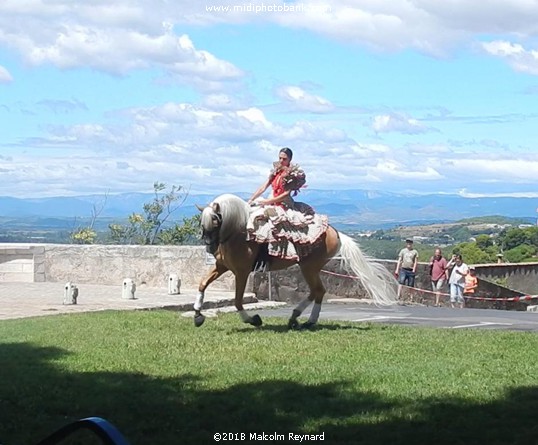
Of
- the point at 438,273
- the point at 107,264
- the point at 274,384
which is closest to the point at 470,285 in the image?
the point at 438,273

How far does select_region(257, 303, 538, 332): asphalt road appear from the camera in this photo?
16.7 metres

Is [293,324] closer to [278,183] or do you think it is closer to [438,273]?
[278,183]

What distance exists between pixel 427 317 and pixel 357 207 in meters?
42.8

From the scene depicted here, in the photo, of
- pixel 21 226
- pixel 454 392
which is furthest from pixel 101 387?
pixel 21 226

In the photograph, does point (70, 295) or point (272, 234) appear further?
point (70, 295)

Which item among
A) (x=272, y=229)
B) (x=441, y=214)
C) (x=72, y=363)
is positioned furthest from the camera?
Answer: (x=441, y=214)

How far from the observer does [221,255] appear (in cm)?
1368

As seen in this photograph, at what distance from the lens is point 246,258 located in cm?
1366

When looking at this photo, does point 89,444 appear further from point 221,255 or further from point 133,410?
point 221,255

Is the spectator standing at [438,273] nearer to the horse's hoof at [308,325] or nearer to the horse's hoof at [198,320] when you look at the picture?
the horse's hoof at [308,325]

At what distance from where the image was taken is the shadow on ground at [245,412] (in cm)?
711

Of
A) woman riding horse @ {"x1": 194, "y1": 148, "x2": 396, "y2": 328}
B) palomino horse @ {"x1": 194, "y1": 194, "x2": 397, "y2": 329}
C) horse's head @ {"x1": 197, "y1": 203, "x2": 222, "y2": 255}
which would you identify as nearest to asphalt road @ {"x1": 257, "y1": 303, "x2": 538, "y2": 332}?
palomino horse @ {"x1": 194, "y1": 194, "x2": 397, "y2": 329}

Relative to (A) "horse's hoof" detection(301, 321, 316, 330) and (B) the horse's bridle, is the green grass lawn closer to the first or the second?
(A) "horse's hoof" detection(301, 321, 316, 330)

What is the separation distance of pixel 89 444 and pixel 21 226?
50431 mm
